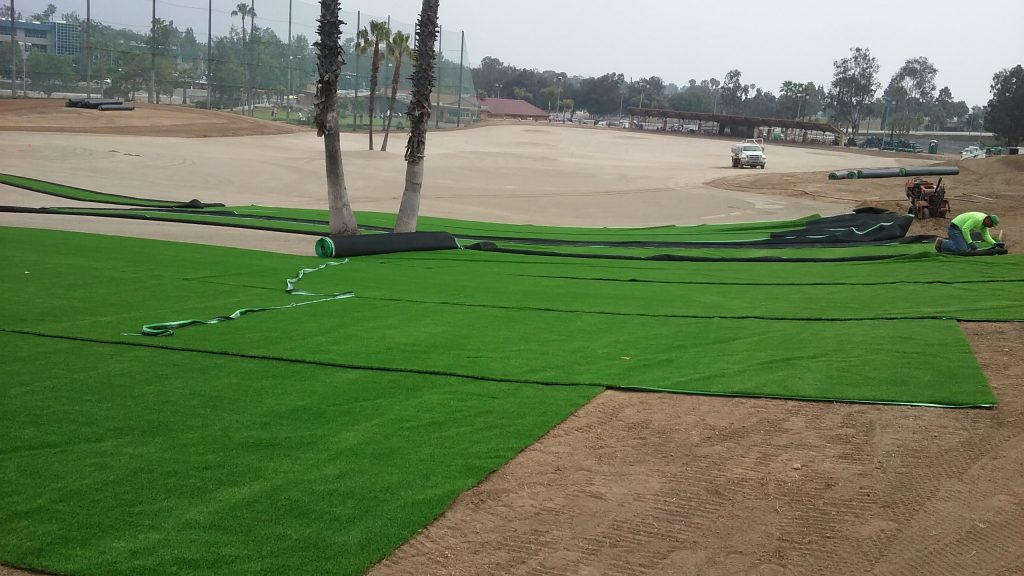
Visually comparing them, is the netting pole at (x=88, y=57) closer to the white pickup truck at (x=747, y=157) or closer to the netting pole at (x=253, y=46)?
the netting pole at (x=253, y=46)

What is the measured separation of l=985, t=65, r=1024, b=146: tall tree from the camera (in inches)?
3044

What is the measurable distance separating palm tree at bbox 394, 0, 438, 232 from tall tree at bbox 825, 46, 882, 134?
123570mm

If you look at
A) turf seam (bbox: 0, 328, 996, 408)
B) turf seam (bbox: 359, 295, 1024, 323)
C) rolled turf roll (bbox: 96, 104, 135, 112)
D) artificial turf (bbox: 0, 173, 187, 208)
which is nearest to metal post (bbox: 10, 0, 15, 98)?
rolled turf roll (bbox: 96, 104, 135, 112)

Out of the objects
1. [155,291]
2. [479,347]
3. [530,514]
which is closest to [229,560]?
[530,514]

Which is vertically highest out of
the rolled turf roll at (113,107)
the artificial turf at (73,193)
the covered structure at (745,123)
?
the covered structure at (745,123)

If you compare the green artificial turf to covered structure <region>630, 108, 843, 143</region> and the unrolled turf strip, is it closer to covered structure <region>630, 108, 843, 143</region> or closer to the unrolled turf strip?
the unrolled turf strip

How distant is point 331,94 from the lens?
60.5 feet

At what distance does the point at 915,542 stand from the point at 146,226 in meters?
18.7

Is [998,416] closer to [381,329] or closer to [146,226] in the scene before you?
[381,329]

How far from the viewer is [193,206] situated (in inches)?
998

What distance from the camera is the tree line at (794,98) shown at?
13375 cm

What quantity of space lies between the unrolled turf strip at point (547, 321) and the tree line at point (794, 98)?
391 feet

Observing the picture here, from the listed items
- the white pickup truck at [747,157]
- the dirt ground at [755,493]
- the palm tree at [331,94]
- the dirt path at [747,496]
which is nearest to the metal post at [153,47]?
the white pickup truck at [747,157]

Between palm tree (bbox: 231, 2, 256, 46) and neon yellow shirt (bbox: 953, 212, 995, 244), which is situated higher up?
palm tree (bbox: 231, 2, 256, 46)
